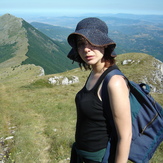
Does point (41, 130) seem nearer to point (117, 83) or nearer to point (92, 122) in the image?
point (92, 122)

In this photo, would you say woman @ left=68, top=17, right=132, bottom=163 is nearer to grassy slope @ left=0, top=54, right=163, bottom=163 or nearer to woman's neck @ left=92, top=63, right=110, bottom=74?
woman's neck @ left=92, top=63, right=110, bottom=74

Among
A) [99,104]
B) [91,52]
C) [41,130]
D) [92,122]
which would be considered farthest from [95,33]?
[41,130]

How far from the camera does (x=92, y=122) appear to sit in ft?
10.7

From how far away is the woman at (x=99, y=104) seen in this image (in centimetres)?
271

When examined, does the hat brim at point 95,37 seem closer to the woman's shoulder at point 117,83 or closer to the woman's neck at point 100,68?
the woman's neck at point 100,68

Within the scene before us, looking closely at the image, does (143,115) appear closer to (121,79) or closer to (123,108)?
(123,108)

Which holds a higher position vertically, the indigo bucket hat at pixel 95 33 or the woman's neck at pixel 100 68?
the indigo bucket hat at pixel 95 33

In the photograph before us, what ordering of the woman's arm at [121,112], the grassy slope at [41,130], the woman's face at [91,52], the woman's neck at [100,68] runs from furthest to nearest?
the grassy slope at [41,130]
the woman's neck at [100,68]
the woman's face at [91,52]
the woman's arm at [121,112]

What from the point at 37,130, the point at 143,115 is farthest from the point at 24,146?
the point at 143,115

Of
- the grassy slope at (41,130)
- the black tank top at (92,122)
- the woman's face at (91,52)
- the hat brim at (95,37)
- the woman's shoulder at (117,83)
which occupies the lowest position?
the grassy slope at (41,130)

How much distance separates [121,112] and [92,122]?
0.76 m

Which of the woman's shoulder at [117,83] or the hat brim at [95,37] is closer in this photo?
the woman's shoulder at [117,83]

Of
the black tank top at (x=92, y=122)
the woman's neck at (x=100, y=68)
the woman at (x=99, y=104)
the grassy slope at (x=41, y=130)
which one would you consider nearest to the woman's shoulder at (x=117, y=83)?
the woman at (x=99, y=104)

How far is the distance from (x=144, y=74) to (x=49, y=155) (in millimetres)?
32562
